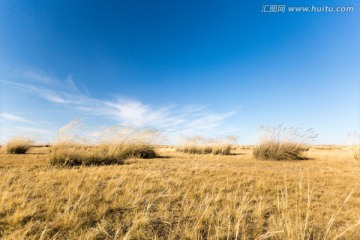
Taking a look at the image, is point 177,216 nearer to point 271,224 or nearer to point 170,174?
point 271,224

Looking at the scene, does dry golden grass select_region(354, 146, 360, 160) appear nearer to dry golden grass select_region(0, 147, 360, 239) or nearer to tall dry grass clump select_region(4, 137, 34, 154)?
dry golden grass select_region(0, 147, 360, 239)

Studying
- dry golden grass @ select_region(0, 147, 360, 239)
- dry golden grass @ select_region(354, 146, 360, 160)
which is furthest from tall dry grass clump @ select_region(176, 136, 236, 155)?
dry golden grass @ select_region(0, 147, 360, 239)

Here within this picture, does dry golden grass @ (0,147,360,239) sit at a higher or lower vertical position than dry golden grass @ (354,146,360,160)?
lower

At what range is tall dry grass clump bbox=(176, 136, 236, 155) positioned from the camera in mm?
10889

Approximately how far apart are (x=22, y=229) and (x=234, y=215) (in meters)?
1.86

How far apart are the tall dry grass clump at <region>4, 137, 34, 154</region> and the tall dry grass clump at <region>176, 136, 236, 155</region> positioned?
659cm

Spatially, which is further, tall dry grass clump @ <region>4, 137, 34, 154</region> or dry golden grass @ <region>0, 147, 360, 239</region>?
tall dry grass clump @ <region>4, 137, 34, 154</region>

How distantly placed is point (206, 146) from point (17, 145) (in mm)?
7759

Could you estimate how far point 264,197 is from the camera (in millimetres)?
3123

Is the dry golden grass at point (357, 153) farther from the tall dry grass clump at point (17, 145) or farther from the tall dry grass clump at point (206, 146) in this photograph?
the tall dry grass clump at point (17, 145)

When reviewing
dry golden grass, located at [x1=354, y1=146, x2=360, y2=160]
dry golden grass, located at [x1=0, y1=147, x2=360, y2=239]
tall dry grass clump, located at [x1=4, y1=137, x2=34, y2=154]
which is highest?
dry golden grass, located at [x1=354, y1=146, x2=360, y2=160]

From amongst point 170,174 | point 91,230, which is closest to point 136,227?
point 91,230

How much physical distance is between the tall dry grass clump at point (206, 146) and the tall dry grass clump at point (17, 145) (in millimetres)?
6592

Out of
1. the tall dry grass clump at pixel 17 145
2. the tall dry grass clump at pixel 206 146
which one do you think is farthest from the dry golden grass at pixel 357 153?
the tall dry grass clump at pixel 17 145
